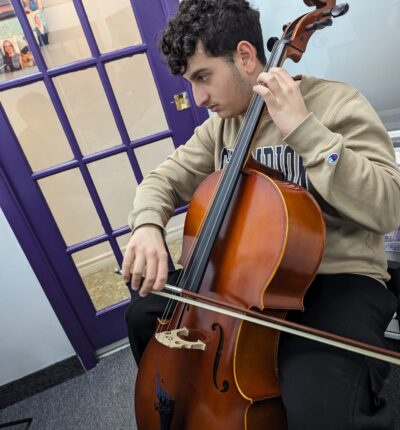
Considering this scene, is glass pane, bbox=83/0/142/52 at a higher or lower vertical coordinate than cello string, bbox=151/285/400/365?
higher

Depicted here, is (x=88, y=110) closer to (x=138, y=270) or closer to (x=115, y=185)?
(x=115, y=185)

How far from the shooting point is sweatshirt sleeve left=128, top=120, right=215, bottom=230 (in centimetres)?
108

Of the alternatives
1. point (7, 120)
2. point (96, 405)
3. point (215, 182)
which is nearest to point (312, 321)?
point (215, 182)

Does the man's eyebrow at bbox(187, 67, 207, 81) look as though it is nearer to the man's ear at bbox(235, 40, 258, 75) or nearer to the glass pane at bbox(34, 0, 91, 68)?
the man's ear at bbox(235, 40, 258, 75)

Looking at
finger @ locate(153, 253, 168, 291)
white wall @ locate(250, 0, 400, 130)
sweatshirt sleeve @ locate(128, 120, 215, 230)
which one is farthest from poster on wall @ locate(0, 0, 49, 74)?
finger @ locate(153, 253, 168, 291)

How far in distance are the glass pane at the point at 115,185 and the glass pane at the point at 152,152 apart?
0.06 metres

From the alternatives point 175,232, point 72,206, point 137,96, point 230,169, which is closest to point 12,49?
point 137,96

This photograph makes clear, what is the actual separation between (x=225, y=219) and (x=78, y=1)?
1.09m

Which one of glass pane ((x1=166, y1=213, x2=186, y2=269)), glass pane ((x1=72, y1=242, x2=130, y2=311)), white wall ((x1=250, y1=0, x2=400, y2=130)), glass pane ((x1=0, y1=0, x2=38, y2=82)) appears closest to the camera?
white wall ((x1=250, y1=0, x2=400, y2=130))

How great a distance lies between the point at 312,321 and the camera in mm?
758

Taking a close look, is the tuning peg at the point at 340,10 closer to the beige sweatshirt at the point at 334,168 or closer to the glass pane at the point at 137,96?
the beige sweatshirt at the point at 334,168

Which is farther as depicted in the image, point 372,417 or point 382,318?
point 382,318

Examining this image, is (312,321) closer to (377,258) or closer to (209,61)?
(377,258)

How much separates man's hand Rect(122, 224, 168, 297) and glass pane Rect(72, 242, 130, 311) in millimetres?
899
